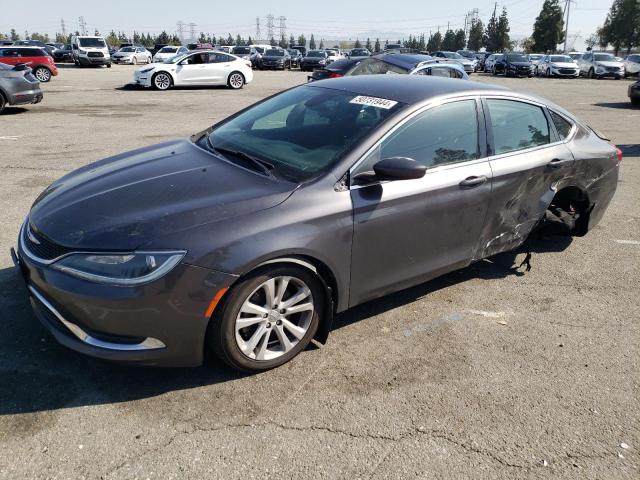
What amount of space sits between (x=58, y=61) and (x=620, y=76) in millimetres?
40414

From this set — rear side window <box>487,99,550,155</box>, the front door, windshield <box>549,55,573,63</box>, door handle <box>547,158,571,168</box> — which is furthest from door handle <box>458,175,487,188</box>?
windshield <box>549,55,573,63</box>

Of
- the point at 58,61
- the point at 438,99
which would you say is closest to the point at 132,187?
the point at 438,99

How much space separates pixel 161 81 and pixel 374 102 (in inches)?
700

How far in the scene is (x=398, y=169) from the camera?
3.18 metres

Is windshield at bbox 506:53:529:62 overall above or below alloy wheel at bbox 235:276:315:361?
above

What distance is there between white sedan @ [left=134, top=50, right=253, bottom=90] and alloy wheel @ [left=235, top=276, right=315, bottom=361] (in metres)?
18.4

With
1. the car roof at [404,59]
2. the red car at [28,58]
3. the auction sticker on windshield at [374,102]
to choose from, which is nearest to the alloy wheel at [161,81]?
the red car at [28,58]

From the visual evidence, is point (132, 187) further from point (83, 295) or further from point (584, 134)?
point (584, 134)

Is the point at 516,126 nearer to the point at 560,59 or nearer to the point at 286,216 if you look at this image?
the point at 286,216

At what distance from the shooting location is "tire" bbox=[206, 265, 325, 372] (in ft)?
9.39

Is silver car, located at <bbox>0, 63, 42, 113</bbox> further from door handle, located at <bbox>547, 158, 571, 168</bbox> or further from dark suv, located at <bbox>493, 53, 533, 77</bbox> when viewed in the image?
dark suv, located at <bbox>493, 53, 533, 77</bbox>

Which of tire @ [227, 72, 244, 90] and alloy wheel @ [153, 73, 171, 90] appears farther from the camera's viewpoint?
tire @ [227, 72, 244, 90]

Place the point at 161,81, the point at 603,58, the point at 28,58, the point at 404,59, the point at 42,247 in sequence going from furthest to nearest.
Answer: the point at 603,58, the point at 28,58, the point at 161,81, the point at 404,59, the point at 42,247

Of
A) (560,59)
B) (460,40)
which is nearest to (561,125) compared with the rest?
(560,59)
